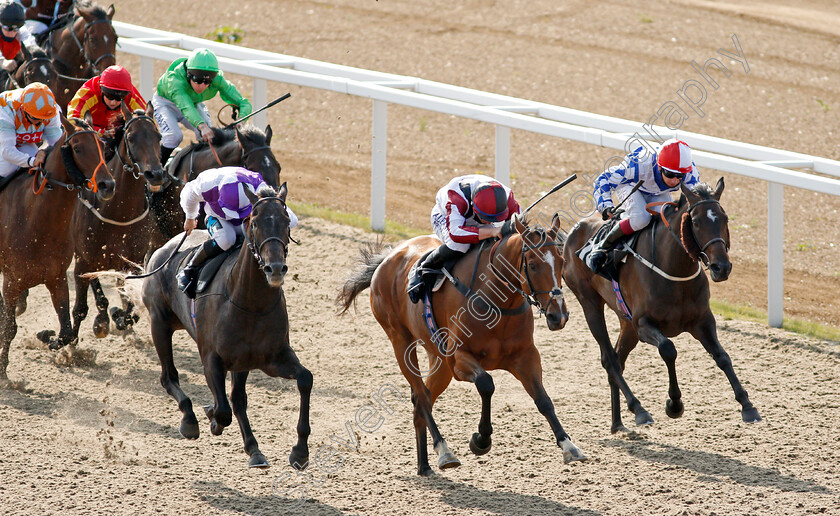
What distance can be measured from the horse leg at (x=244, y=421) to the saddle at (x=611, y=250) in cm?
262

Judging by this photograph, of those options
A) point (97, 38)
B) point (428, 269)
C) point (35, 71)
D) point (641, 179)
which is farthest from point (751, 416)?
point (35, 71)

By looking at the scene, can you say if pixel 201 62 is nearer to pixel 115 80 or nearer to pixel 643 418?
pixel 115 80

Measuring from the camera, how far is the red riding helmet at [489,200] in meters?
6.50

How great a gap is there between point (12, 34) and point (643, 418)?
23.5 ft

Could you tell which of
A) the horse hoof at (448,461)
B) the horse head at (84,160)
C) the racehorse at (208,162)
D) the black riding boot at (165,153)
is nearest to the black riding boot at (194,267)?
the horse head at (84,160)

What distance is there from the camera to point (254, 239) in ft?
19.1

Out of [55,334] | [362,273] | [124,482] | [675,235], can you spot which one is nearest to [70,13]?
[55,334]

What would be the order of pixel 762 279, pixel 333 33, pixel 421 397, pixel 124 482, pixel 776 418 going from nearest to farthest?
pixel 124 482, pixel 421 397, pixel 776 418, pixel 762 279, pixel 333 33

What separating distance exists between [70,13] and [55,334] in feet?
13.1

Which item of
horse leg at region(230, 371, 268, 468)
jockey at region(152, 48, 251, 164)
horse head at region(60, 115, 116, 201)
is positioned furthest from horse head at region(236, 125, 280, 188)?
horse leg at region(230, 371, 268, 468)

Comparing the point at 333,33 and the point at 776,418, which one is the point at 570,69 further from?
the point at 776,418

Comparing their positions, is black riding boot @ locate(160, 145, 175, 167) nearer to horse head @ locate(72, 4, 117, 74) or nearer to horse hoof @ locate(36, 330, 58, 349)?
horse head @ locate(72, 4, 117, 74)

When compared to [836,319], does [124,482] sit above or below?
below

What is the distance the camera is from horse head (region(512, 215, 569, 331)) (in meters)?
5.68
